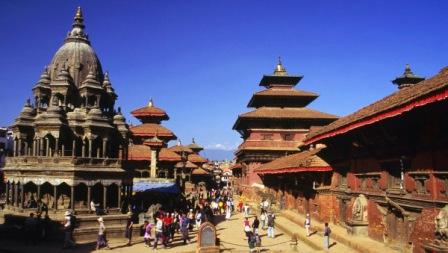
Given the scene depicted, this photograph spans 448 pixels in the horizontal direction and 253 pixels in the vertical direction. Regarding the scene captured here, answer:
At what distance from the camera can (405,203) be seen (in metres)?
14.5

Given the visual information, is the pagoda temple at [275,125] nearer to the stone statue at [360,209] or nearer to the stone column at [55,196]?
the stone column at [55,196]

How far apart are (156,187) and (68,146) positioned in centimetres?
889

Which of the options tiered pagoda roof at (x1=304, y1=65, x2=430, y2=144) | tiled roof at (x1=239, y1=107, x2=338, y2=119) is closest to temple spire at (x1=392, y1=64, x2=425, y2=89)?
tiled roof at (x1=239, y1=107, x2=338, y2=119)

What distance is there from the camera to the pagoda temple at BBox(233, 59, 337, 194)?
48812 millimetres

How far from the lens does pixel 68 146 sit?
1147 inches

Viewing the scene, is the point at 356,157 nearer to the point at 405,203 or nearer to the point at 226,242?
the point at 405,203

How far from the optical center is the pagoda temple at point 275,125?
48812 mm

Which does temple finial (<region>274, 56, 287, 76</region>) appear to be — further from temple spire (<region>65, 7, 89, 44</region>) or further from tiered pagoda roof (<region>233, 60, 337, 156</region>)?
temple spire (<region>65, 7, 89, 44</region>)

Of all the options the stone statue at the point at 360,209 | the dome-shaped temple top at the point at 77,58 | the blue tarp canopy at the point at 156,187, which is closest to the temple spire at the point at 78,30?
the dome-shaped temple top at the point at 77,58

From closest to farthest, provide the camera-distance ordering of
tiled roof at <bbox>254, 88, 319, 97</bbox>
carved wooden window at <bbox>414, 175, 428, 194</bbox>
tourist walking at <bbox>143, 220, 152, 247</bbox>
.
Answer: carved wooden window at <bbox>414, 175, 428, 194</bbox>
tourist walking at <bbox>143, 220, 152, 247</bbox>
tiled roof at <bbox>254, 88, 319, 97</bbox>

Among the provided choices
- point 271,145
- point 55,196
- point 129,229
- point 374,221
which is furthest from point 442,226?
point 271,145

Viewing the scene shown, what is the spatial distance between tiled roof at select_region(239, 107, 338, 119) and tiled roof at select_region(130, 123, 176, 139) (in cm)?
1070

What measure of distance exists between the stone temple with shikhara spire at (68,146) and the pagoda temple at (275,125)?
19709 millimetres

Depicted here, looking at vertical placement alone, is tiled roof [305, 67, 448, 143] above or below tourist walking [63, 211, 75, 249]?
above
